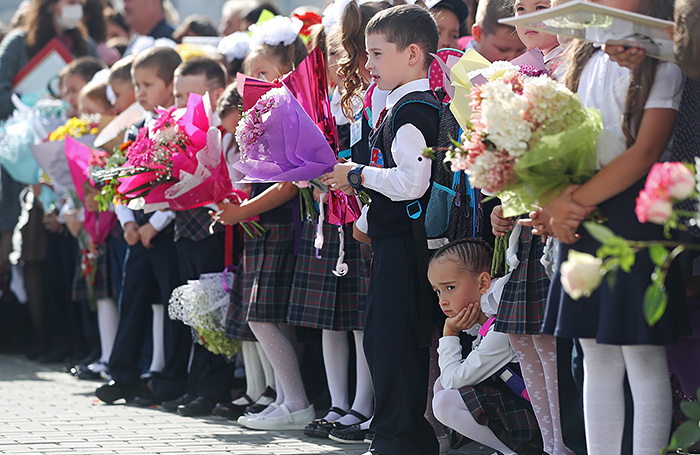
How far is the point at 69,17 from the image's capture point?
8594 mm

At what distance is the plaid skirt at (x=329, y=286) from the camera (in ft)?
15.3

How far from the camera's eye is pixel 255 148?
159 inches

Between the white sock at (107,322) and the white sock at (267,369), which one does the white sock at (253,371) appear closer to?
the white sock at (267,369)

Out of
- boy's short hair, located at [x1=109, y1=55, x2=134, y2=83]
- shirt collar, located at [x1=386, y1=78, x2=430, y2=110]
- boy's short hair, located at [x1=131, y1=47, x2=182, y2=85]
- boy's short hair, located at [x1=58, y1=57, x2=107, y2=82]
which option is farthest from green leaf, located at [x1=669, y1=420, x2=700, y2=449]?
boy's short hair, located at [x1=58, y1=57, x2=107, y2=82]

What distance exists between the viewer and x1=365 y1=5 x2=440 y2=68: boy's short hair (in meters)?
→ 3.87

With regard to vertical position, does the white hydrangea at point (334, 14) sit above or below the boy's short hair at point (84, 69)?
below

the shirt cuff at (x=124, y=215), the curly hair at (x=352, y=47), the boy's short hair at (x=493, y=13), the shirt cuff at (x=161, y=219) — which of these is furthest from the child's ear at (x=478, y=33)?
the shirt cuff at (x=124, y=215)

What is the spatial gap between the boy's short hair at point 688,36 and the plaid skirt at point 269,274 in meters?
2.68

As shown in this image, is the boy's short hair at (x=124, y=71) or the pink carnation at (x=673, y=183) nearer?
the pink carnation at (x=673, y=183)

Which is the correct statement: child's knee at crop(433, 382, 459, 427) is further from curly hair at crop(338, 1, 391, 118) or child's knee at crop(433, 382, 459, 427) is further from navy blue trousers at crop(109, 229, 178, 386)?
navy blue trousers at crop(109, 229, 178, 386)

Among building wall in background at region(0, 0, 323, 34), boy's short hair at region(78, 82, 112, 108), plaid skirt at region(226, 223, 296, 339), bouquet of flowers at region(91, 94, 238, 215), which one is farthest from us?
building wall in background at region(0, 0, 323, 34)

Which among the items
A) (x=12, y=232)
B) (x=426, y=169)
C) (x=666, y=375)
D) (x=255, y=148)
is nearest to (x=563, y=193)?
(x=666, y=375)

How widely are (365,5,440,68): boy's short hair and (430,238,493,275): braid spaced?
797 millimetres

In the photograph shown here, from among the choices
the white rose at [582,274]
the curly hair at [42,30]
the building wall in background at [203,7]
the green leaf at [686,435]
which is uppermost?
the building wall in background at [203,7]
